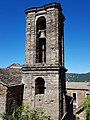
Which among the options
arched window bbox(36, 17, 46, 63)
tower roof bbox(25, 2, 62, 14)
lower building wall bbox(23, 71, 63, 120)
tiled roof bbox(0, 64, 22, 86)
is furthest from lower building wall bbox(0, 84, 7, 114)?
tower roof bbox(25, 2, 62, 14)

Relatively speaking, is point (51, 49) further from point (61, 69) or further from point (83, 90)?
point (83, 90)

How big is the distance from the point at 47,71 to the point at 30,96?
2.59 m

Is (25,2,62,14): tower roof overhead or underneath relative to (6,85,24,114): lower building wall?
overhead

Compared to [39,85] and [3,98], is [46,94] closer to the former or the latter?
[39,85]

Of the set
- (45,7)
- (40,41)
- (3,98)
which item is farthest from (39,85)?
(45,7)

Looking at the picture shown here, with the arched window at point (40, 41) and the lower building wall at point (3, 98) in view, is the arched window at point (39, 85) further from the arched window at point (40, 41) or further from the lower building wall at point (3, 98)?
the lower building wall at point (3, 98)

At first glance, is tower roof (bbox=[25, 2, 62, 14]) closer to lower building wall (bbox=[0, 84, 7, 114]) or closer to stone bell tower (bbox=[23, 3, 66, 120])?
stone bell tower (bbox=[23, 3, 66, 120])

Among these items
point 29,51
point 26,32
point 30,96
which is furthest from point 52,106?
point 26,32

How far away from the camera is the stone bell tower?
14.9 m

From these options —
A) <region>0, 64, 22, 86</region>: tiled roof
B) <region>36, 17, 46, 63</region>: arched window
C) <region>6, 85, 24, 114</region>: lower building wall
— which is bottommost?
<region>6, 85, 24, 114</region>: lower building wall

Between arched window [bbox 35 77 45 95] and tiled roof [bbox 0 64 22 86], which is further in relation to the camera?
arched window [bbox 35 77 45 95]

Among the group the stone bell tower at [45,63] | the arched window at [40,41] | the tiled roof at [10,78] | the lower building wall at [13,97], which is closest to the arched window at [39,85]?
the stone bell tower at [45,63]

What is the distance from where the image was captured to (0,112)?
12.9m

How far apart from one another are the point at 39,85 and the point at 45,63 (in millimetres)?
2013
